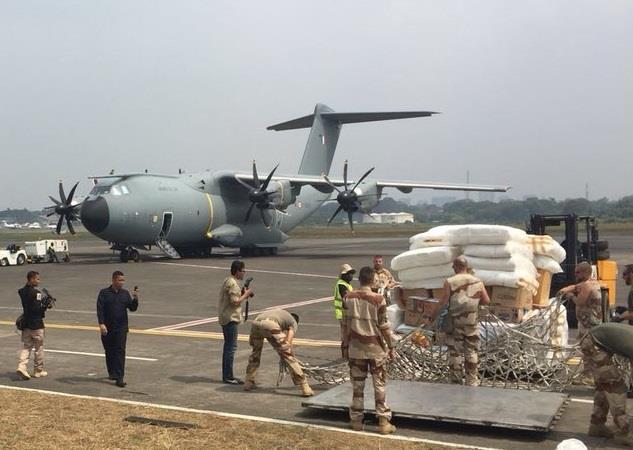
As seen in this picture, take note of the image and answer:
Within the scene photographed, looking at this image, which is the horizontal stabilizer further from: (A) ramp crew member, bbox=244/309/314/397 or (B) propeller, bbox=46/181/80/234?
(A) ramp crew member, bbox=244/309/314/397

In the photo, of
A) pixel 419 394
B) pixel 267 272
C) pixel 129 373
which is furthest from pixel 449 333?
Result: pixel 267 272

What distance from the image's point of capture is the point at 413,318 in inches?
456

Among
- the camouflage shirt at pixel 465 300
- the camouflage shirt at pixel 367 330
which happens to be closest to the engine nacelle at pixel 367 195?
the camouflage shirt at pixel 465 300

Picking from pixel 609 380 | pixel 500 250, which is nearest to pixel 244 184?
pixel 500 250

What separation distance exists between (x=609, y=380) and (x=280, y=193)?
31943mm

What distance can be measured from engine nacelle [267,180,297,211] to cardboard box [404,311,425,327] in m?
27.4

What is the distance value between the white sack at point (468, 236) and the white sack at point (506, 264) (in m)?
0.28

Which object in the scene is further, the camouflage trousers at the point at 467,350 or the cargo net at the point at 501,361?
the cargo net at the point at 501,361

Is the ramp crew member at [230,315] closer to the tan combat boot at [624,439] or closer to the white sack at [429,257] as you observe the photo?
the white sack at [429,257]

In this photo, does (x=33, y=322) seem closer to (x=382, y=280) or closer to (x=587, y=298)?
(x=382, y=280)

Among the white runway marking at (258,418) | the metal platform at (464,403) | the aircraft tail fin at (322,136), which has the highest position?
the aircraft tail fin at (322,136)

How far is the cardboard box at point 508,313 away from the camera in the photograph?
35.0 ft

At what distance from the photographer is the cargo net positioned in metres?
9.62

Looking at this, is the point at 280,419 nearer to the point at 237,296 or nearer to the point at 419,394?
the point at 419,394
